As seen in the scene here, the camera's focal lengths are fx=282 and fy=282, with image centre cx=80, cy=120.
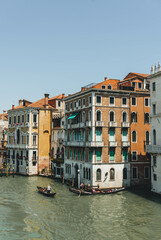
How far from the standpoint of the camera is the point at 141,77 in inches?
1603

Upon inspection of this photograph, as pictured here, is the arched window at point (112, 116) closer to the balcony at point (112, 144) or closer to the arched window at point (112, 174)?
the balcony at point (112, 144)

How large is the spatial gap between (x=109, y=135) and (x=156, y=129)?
6.77 m

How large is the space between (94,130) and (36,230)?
17.2 m

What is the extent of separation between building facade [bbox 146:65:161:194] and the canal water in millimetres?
2380

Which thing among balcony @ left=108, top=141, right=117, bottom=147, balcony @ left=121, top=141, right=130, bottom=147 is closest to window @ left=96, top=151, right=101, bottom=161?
balcony @ left=108, top=141, right=117, bottom=147

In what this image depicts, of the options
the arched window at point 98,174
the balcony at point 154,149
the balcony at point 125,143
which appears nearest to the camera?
the balcony at point 154,149

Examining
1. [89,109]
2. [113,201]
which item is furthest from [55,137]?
[113,201]

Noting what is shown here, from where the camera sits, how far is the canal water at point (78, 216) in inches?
813

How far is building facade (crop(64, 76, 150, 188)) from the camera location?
36.3 m

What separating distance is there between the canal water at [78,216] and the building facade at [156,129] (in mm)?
2380

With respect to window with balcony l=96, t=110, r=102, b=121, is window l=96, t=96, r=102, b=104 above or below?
above

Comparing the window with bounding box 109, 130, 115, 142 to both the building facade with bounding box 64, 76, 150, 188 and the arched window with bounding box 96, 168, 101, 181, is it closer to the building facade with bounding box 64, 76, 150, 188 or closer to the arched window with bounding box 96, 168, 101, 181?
the building facade with bounding box 64, 76, 150, 188

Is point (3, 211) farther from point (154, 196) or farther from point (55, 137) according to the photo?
point (55, 137)

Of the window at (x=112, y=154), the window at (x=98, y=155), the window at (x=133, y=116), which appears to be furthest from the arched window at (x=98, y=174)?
the window at (x=133, y=116)
